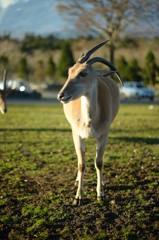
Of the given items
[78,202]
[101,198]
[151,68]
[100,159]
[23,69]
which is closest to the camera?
[78,202]

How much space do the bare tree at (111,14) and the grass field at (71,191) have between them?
1707 cm

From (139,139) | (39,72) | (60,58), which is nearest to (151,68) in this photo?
(60,58)

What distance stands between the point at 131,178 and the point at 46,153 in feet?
9.94

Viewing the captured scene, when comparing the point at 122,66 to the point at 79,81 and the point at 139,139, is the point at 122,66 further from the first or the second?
the point at 79,81

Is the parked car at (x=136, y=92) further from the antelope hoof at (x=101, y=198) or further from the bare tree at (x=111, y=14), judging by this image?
the antelope hoof at (x=101, y=198)

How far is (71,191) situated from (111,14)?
22.3 metres

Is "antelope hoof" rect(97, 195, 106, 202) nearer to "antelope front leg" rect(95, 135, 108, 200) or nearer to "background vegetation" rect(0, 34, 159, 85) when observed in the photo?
"antelope front leg" rect(95, 135, 108, 200)

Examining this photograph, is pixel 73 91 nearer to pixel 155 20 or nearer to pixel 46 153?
pixel 46 153

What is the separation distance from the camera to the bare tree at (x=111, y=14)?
972 inches

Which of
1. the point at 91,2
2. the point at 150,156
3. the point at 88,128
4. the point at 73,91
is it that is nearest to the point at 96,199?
the point at 88,128

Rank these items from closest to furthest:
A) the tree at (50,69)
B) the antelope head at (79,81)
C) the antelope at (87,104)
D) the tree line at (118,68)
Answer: the antelope head at (79,81) → the antelope at (87,104) → the tree line at (118,68) → the tree at (50,69)

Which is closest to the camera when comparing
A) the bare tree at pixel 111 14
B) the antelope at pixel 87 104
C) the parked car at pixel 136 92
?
the antelope at pixel 87 104

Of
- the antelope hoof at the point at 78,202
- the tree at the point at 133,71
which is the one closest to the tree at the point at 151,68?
the tree at the point at 133,71

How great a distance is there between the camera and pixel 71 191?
19.0 feet
